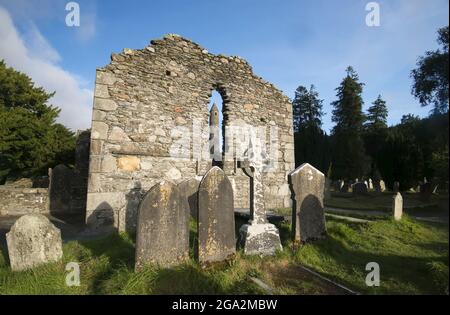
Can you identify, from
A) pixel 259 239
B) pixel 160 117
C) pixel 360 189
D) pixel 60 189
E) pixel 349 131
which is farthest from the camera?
pixel 349 131

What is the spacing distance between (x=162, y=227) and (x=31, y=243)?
2.23m

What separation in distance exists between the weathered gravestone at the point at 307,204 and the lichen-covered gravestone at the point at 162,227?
89.0 inches

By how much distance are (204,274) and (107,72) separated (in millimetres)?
6202

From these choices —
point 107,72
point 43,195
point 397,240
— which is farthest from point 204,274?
point 43,195

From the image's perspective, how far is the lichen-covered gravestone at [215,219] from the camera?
384cm

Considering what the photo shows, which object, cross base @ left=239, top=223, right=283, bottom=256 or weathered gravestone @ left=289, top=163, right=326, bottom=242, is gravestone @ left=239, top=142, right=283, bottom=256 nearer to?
cross base @ left=239, top=223, right=283, bottom=256

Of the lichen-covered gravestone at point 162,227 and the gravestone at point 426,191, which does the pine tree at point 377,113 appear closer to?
the gravestone at point 426,191

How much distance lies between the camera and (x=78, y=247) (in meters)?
5.00

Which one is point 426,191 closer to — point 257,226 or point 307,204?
point 307,204

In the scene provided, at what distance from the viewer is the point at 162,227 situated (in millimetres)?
3762

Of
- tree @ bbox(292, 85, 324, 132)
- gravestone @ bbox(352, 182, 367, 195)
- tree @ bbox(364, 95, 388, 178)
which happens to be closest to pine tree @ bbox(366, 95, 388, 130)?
tree @ bbox(364, 95, 388, 178)

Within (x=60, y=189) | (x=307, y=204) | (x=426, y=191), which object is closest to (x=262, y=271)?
(x=307, y=204)

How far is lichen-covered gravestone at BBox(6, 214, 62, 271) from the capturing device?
4023mm
